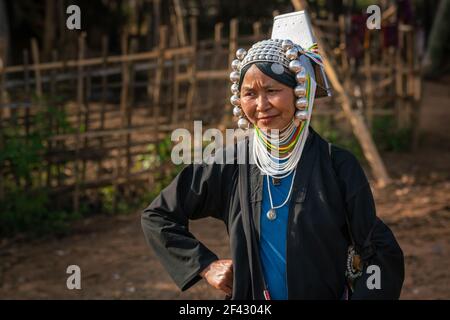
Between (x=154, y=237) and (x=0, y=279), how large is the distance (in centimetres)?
340

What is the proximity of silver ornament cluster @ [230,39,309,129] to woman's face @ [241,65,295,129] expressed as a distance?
3 cm

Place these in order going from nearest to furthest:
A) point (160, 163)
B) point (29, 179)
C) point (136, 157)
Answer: point (29, 179)
point (160, 163)
point (136, 157)

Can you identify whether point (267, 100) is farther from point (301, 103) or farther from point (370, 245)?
point (370, 245)

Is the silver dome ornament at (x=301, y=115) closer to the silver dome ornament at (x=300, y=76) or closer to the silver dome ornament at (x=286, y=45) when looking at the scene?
the silver dome ornament at (x=300, y=76)

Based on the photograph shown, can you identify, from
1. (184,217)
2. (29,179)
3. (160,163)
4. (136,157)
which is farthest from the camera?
(136,157)

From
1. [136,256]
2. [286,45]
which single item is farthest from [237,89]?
[136,256]

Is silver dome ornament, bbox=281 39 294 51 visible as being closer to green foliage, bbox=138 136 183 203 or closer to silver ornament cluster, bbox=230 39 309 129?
silver ornament cluster, bbox=230 39 309 129

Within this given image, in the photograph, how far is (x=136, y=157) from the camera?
8.00 metres

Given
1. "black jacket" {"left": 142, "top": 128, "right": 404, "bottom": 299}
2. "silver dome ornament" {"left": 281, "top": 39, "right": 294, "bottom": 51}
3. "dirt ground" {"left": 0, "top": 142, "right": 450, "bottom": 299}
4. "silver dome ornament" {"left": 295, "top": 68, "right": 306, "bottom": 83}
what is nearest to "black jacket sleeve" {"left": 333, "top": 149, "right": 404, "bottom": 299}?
"black jacket" {"left": 142, "top": 128, "right": 404, "bottom": 299}

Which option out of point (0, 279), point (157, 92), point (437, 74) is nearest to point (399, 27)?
point (157, 92)

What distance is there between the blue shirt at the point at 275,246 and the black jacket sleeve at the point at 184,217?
19 centimetres

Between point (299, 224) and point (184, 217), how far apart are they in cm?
43

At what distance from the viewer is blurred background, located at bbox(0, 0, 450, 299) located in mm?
5773

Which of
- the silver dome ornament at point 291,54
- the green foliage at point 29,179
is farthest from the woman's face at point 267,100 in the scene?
the green foliage at point 29,179
